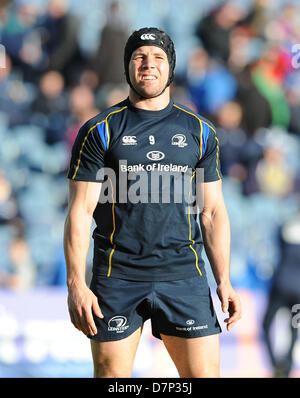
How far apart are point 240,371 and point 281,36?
143 inches

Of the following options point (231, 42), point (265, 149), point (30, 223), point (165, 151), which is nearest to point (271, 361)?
point (265, 149)

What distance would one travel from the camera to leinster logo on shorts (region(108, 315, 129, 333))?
3.16 meters

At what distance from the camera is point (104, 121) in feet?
10.6

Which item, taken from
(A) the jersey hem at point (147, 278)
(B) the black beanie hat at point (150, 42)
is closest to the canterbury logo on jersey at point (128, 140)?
(B) the black beanie hat at point (150, 42)

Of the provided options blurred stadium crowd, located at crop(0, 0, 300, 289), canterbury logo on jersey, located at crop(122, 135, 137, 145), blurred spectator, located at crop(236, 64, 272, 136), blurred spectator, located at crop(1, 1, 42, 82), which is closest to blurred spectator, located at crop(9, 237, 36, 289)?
blurred stadium crowd, located at crop(0, 0, 300, 289)

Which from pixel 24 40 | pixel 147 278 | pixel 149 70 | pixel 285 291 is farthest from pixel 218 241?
pixel 24 40

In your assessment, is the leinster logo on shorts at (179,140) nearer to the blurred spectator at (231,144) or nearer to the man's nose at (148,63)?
the man's nose at (148,63)

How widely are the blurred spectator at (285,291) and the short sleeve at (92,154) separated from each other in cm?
373

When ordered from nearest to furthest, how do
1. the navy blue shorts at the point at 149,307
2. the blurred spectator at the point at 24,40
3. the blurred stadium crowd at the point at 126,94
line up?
the navy blue shorts at the point at 149,307 → the blurred stadium crowd at the point at 126,94 → the blurred spectator at the point at 24,40

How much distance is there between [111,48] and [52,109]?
3.03ft

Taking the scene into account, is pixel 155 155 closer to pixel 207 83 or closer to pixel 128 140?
pixel 128 140

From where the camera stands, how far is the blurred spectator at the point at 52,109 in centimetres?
692

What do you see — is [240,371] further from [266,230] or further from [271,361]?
[266,230]

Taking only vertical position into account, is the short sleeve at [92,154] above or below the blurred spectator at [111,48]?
below
